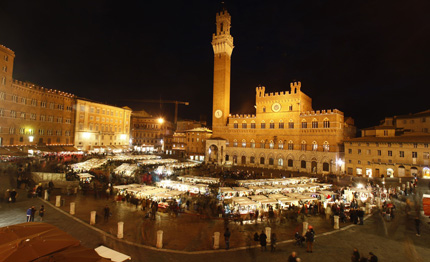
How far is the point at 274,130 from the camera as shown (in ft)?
145

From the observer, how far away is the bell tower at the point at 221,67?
165 feet

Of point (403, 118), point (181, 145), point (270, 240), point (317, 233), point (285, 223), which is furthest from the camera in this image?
point (181, 145)

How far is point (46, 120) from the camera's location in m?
43.1

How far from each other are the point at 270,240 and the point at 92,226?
10.6 meters

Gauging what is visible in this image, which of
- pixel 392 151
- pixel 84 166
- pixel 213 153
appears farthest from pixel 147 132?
pixel 392 151

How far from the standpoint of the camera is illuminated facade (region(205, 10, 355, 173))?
125 feet

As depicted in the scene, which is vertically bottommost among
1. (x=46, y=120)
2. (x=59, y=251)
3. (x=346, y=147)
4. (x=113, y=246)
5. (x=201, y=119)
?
(x=113, y=246)

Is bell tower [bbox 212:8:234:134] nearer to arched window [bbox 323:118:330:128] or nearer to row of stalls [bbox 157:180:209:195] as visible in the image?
arched window [bbox 323:118:330:128]

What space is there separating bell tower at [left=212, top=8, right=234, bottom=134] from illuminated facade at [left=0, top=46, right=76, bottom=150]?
32029 millimetres

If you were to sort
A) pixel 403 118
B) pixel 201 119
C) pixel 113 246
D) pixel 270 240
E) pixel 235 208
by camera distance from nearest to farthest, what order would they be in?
pixel 113 246 < pixel 270 240 < pixel 235 208 < pixel 403 118 < pixel 201 119

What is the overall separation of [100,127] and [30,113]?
14.6 m

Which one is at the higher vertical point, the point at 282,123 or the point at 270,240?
the point at 282,123

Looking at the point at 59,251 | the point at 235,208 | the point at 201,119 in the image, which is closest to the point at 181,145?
the point at 201,119

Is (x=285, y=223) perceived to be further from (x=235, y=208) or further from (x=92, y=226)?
(x=92, y=226)
